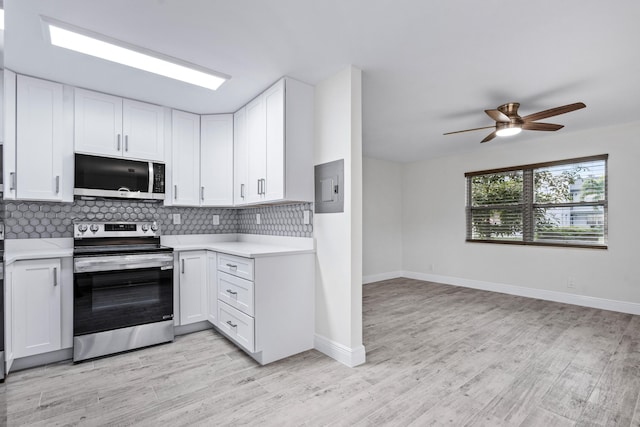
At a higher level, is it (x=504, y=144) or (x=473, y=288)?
(x=504, y=144)

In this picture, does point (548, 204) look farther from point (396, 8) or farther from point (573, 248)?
point (396, 8)

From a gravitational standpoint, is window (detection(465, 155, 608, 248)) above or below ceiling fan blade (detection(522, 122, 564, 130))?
below

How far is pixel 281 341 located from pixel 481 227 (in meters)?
4.45

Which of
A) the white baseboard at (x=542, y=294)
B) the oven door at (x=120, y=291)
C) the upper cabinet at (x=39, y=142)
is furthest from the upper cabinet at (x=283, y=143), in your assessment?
the white baseboard at (x=542, y=294)

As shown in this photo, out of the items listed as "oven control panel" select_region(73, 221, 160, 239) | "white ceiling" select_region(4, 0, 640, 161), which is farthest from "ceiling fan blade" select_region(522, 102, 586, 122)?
"oven control panel" select_region(73, 221, 160, 239)

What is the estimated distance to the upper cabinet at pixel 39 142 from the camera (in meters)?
2.56

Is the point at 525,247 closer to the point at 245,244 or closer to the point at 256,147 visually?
the point at 245,244

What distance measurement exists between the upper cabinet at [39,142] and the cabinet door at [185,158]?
3.00 feet

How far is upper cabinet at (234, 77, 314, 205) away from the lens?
9.12 feet

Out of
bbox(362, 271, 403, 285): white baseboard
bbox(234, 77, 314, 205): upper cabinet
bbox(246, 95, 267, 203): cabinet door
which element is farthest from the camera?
bbox(362, 271, 403, 285): white baseboard

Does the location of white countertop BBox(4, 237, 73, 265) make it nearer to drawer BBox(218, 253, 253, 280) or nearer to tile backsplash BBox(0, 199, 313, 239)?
tile backsplash BBox(0, 199, 313, 239)

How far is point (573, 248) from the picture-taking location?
14.5ft

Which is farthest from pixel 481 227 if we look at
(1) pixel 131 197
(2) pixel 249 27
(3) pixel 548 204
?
(1) pixel 131 197

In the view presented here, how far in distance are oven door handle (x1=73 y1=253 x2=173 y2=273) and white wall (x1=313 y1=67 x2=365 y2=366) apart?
1537 mm
